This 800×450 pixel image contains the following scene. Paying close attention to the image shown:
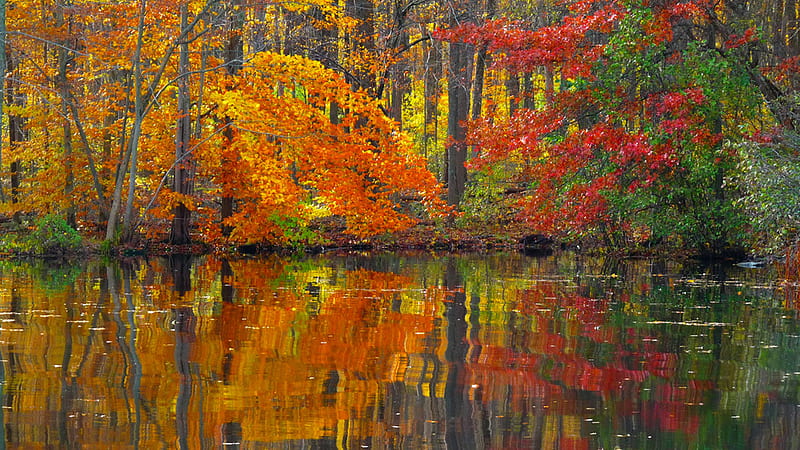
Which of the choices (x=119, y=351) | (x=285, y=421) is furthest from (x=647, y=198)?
(x=285, y=421)

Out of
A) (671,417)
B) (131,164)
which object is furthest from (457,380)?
(131,164)

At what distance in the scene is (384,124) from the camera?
80.3ft

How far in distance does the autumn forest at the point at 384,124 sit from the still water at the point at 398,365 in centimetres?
415

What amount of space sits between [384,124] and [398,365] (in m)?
16.6

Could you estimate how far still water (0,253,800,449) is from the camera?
5.94 meters

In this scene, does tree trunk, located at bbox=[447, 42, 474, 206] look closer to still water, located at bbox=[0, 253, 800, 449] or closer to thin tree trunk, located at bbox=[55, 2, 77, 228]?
thin tree trunk, located at bbox=[55, 2, 77, 228]

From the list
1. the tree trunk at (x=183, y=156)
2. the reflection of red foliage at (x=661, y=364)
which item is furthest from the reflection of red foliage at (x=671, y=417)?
the tree trunk at (x=183, y=156)

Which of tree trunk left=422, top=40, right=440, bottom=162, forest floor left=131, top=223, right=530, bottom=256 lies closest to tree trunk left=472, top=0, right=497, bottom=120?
forest floor left=131, top=223, right=530, bottom=256

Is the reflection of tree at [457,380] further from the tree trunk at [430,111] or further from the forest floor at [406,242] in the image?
the tree trunk at [430,111]

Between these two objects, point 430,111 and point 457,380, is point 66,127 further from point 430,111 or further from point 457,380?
point 430,111

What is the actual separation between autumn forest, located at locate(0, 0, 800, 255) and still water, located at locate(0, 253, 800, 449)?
13.6ft

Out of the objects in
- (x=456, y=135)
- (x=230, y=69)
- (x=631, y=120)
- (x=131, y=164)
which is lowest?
(x=131, y=164)

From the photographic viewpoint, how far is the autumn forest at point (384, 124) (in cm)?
1886

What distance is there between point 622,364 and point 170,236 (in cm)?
1850
